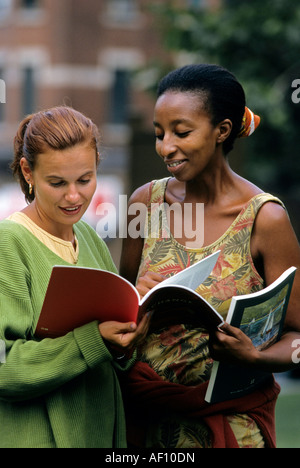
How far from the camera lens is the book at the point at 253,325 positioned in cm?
193

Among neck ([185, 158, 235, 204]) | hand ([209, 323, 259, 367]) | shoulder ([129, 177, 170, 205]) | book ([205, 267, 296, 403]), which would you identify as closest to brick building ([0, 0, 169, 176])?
shoulder ([129, 177, 170, 205])

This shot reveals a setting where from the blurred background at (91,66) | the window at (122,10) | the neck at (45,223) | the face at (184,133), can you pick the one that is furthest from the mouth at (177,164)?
the window at (122,10)

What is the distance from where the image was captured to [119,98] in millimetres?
21250

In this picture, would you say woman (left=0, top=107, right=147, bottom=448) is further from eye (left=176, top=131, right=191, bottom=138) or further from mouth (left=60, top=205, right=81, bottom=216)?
eye (left=176, top=131, right=191, bottom=138)

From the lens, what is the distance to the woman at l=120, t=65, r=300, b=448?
2.11m

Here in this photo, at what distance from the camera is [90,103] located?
20.9 meters

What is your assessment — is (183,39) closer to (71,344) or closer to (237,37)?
(237,37)

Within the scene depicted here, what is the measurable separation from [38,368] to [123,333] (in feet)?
0.76

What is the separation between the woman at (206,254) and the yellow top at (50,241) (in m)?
0.23

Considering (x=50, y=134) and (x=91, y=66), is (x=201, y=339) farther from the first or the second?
(x=91, y=66)

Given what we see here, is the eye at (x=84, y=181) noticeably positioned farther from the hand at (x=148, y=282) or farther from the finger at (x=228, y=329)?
the finger at (x=228, y=329)

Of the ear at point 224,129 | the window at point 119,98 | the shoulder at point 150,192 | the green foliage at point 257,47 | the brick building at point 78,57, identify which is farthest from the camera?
the window at point 119,98

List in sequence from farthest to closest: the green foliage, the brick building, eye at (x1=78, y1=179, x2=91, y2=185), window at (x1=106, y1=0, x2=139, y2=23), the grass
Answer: window at (x1=106, y1=0, x2=139, y2=23)
the brick building
the green foliage
the grass
eye at (x1=78, y1=179, x2=91, y2=185)

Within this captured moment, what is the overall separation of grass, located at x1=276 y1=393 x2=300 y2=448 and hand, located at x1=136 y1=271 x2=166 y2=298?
12.1 feet
